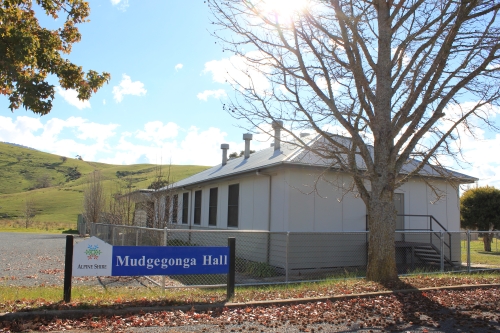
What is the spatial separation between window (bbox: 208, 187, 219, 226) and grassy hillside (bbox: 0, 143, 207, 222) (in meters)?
36.0

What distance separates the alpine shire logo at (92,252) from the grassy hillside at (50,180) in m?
47.6

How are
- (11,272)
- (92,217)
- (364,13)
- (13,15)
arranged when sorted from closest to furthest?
(13,15) < (364,13) < (11,272) < (92,217)

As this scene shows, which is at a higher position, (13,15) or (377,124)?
(13,15)

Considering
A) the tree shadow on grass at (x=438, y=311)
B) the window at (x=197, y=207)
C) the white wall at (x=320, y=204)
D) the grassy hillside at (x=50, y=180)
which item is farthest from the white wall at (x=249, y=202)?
the grassy hillside at (x=50, y=180)

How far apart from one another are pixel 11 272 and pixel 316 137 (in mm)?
10383

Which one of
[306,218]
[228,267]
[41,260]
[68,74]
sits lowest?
[41,260]

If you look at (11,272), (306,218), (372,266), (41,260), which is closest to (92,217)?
(41,260)

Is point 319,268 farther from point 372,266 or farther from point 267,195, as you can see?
point 372,266

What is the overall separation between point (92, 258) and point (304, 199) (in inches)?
308

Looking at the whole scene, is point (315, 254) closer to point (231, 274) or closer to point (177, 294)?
point (231, 274)

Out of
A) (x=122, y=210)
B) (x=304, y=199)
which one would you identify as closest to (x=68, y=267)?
(x=304, y=199)

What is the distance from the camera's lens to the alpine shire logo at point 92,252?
727cm

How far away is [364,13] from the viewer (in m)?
10.4

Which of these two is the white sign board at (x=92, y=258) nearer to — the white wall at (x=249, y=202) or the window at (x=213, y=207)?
the white wall at (x=249, y=202)
